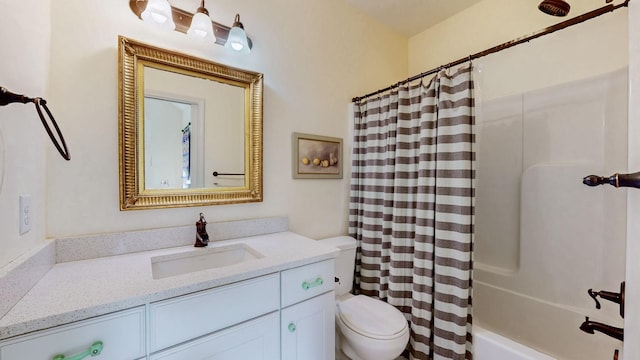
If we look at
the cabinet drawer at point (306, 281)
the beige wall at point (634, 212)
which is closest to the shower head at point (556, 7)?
the beige wall at point (634, 212)

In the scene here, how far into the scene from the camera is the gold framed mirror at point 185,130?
1.22 meters

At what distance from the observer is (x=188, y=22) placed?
1357 millimetres

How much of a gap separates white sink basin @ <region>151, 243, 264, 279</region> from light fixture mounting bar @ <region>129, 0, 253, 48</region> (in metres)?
1.19

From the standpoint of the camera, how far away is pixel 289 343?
1128 millimetres

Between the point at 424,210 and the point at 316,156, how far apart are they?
844 mm

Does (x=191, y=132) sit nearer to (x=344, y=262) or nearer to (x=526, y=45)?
(x=344, y=262)

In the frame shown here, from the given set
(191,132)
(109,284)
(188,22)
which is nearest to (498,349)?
(109,284)

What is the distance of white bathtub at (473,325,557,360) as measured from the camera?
1.19m

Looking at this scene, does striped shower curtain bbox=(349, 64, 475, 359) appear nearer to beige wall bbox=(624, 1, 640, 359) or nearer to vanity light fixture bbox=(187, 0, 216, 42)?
beige wall bbox=(624, 1, 640, 359)

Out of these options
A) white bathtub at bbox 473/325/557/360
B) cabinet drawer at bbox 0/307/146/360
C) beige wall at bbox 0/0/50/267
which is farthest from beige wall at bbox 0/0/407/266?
white bathtub at bbox 473/325/557/360

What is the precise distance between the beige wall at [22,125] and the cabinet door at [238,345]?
0.60 m

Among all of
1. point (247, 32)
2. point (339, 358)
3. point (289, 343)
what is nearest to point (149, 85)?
point (247, 32)

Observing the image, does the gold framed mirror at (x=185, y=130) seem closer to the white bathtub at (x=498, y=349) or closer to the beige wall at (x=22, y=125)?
the beige wall at (x=22, y=125)

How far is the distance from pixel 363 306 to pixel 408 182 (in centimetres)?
86
